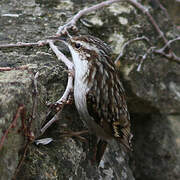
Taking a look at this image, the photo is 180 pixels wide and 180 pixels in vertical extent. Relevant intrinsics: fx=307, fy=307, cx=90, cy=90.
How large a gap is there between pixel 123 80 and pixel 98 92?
3.44 ft

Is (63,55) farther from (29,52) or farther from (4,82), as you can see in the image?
(4,82)

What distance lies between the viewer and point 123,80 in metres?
3.39

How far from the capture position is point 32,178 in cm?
176

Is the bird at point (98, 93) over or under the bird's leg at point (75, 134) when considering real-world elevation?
over

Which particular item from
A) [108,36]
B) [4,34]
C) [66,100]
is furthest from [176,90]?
[4,34]

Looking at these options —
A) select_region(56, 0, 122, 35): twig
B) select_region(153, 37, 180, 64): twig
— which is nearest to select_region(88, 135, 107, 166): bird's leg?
select_region(56, 0, 122, 35): twig

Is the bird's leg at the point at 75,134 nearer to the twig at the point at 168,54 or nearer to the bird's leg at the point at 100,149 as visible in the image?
the bird's leg at the point at 100,149

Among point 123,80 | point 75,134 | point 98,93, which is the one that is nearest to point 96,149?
point 75,134

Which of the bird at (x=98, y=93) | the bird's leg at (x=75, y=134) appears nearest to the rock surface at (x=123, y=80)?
the bird's leg at (x=75, y=134)

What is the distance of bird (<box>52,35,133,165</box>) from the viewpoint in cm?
238

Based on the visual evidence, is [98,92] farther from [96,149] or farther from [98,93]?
[96,149]

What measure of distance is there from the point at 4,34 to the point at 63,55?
0.66m

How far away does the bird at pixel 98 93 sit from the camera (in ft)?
7.79

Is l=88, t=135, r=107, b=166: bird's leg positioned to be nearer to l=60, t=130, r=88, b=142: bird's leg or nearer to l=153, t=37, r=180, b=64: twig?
l=60, t=130, r=88, b=142: bird's leg
